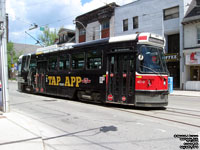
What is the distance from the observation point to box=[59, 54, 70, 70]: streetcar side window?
464 inches

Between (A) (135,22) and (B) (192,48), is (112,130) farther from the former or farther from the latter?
(A) (135,22)

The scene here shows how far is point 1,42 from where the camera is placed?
26.3 ft

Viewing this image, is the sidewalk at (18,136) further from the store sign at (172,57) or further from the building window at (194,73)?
the building window at (194,73)

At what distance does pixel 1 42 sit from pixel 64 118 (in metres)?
3.92

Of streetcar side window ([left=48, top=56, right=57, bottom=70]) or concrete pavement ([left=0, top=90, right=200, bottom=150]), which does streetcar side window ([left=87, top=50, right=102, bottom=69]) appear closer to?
streetcar side window ([left=48, top=56, right=57, bottom=70])

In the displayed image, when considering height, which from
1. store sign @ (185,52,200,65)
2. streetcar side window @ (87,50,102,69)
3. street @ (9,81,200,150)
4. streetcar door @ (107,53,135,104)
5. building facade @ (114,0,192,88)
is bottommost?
street @ (9,81,200,150)

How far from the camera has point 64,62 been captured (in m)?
12.0

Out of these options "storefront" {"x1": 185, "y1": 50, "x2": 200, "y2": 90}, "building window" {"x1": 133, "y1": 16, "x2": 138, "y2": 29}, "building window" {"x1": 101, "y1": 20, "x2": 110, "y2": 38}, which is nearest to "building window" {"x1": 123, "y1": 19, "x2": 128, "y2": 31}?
"building window" {"x1": 133, "y1": 16, "x2": 138, "y2": 29}

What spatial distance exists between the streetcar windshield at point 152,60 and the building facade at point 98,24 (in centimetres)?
1956

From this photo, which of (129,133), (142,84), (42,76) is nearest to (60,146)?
(129,133)

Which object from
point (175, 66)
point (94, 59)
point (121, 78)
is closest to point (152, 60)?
point (121, 78)

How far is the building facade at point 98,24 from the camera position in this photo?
2884 cm

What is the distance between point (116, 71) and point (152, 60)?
1615 millimetres

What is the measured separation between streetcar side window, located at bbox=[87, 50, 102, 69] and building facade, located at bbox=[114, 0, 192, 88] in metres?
14.1
